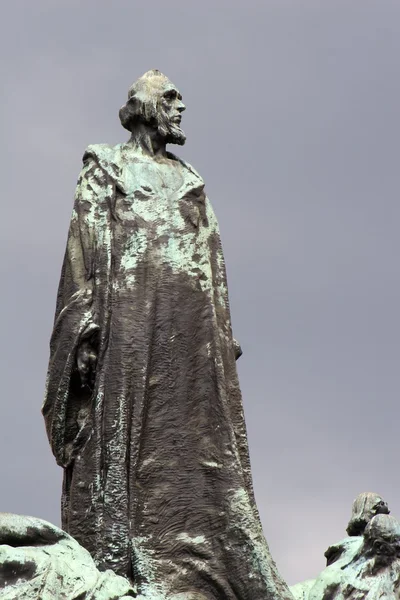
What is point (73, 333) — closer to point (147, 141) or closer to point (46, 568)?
point (147, 141)

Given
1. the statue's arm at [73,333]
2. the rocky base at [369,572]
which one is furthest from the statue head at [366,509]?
the statue's arm at [73,333]

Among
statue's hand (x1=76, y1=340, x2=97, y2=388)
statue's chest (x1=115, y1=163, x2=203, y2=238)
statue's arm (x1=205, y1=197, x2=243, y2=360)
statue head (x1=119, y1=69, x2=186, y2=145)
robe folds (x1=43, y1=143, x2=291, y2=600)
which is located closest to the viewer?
robe folds (x1=43, y1=143, x2=291, y2=600)

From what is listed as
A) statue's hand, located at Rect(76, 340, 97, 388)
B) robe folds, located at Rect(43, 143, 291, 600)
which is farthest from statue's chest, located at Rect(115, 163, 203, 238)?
statue's hand, located at Rect(76, 340, 97, 388)

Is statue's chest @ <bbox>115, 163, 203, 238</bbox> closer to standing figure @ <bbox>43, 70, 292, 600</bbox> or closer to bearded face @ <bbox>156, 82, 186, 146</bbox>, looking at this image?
standing figure @ <bbox>43, 70, 292, 600</bbox>

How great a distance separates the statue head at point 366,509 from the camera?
2700 centimetres

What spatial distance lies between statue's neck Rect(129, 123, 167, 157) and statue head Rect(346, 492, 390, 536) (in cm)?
350

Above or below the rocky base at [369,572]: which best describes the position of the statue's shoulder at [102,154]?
above

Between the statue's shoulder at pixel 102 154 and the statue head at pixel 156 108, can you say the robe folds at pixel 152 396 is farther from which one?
the statue head at pixel 156 108

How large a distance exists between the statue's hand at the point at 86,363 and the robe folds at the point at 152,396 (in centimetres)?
6

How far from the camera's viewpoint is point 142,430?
83.8 feet

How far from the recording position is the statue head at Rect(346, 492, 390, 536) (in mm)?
27000

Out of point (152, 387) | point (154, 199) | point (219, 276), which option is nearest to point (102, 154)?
point (154, 199)

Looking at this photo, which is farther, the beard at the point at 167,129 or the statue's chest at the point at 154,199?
the beard at the point at 167,129

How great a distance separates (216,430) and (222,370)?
0.56 metres
